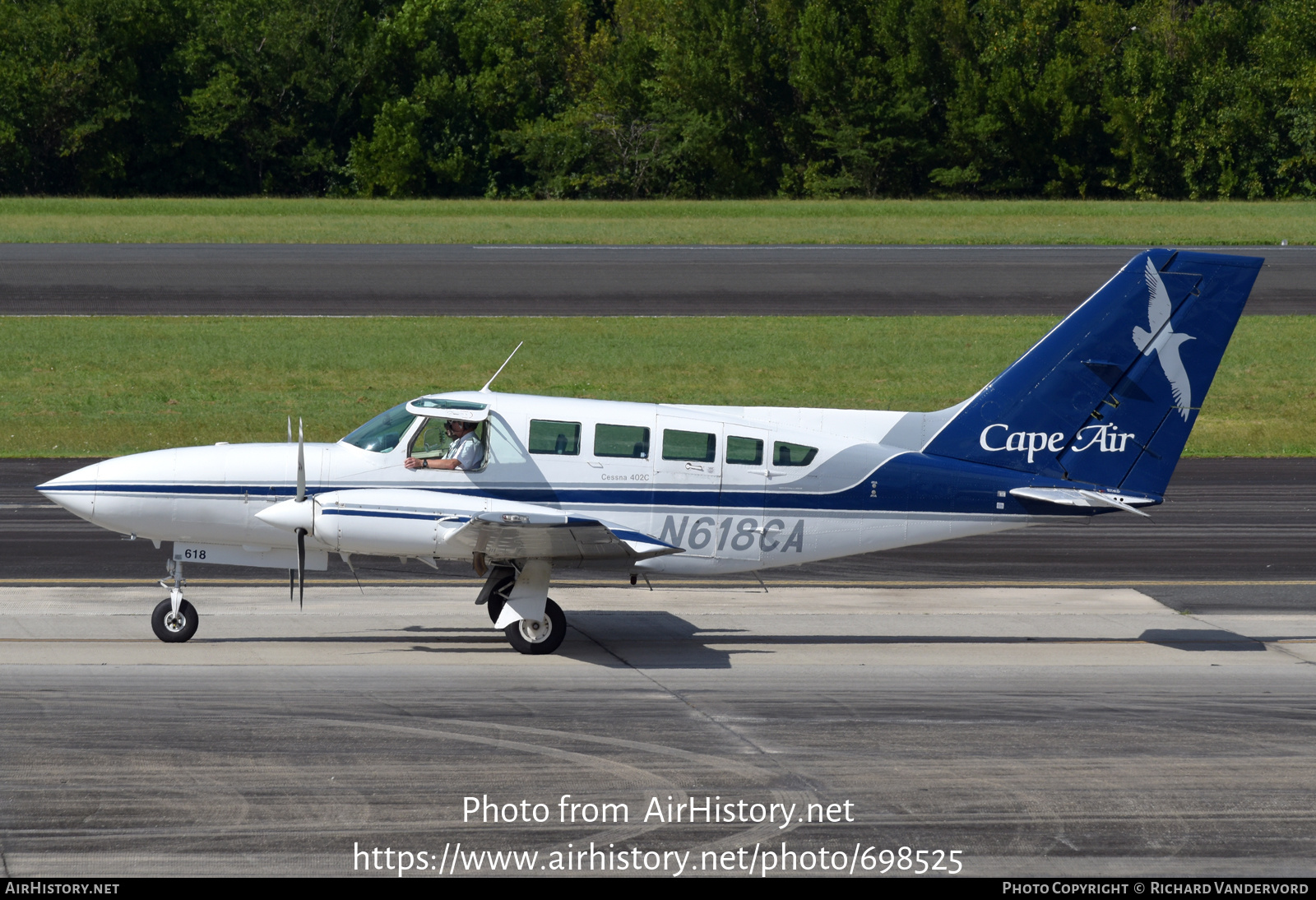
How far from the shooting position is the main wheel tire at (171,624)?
13.4 meters

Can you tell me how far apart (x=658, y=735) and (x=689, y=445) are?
348cm

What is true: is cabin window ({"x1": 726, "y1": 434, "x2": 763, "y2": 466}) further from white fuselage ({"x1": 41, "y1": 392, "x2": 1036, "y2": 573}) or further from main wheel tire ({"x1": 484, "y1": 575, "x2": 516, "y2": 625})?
main wheel tire ({"x1": 484, "y1": 575, "x2": 516, "y2": 625})

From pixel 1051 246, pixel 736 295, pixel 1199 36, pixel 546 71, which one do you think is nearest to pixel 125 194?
pixel 546 71

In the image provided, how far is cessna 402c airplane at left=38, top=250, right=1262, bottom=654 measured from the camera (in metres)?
12.9

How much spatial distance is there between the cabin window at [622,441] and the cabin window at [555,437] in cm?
21

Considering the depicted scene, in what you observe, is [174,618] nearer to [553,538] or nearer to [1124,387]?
[553,538]

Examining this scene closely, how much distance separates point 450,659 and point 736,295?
28.9 meters

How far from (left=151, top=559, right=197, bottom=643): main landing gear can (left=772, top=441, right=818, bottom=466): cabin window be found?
6.06 metres

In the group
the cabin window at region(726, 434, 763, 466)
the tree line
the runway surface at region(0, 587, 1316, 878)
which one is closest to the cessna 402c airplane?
the cabin window at region(726, 434, 763, 466)

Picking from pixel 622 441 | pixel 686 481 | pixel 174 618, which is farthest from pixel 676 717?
pixel 174 618

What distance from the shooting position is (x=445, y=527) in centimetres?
1286

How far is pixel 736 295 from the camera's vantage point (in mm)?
40938

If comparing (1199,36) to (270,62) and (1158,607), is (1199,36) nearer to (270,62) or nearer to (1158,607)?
(270,62)

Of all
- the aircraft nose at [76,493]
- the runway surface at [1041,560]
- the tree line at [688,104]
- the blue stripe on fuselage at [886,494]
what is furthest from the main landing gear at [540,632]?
the tree line at [688,104]
